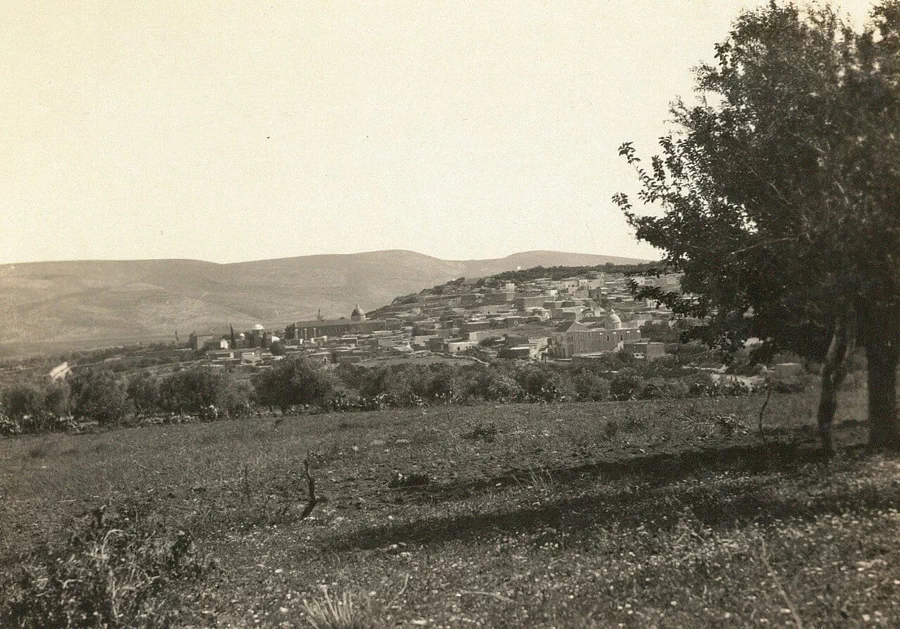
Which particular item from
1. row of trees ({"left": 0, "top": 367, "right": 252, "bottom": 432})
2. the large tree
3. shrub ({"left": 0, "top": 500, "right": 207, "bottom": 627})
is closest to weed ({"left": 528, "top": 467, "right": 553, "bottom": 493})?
the large tree

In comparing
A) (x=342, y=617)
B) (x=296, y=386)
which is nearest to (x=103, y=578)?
(x=342, y=617)

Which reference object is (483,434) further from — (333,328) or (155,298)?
(155,298)

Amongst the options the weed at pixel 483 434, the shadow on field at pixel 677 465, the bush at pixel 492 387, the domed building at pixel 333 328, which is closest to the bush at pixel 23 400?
the bush at pixel 492 387

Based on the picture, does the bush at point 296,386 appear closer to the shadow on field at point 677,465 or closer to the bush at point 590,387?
the bush at point 590,387

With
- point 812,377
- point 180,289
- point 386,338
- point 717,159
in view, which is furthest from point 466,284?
point 717,159

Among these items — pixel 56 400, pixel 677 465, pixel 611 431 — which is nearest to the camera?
pixel 677 465
